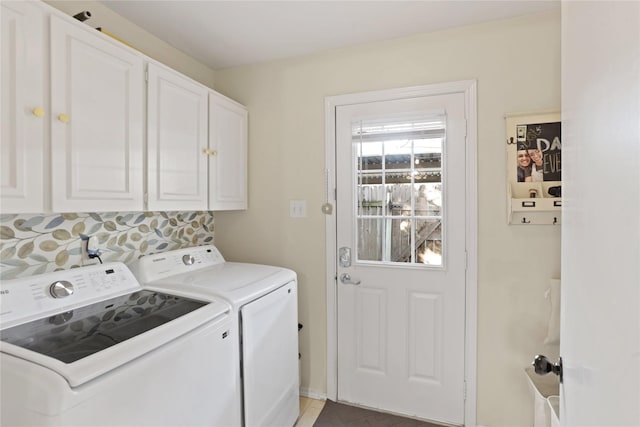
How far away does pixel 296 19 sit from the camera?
5.90ft

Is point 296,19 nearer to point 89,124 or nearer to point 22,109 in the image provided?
point 89,124

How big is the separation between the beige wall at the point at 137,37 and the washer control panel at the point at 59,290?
1.23m

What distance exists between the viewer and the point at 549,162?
1.73 meters

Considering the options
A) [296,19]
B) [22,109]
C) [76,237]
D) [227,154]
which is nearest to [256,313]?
[76,237]

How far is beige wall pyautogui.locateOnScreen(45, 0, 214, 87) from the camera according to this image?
1.55 m

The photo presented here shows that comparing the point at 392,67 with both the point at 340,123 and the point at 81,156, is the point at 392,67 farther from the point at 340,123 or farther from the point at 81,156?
the point at 81,156

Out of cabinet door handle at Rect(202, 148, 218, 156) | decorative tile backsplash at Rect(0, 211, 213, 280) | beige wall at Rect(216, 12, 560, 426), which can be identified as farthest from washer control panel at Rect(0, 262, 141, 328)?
beige wall at Rect(216, 12, 560, 426)

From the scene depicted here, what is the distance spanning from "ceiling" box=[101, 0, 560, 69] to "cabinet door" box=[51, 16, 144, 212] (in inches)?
18.3

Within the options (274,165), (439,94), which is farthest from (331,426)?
(439,94)

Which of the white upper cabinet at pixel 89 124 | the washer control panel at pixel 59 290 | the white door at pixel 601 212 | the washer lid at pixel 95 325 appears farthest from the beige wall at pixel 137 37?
the white door at pixel 601 212

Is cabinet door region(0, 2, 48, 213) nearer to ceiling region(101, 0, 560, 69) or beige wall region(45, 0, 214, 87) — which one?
beige wall region(45, 0, 214, 87)

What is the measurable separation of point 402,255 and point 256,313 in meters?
1.00

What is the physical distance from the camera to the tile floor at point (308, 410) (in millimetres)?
1980

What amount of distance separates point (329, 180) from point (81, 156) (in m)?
1.36
